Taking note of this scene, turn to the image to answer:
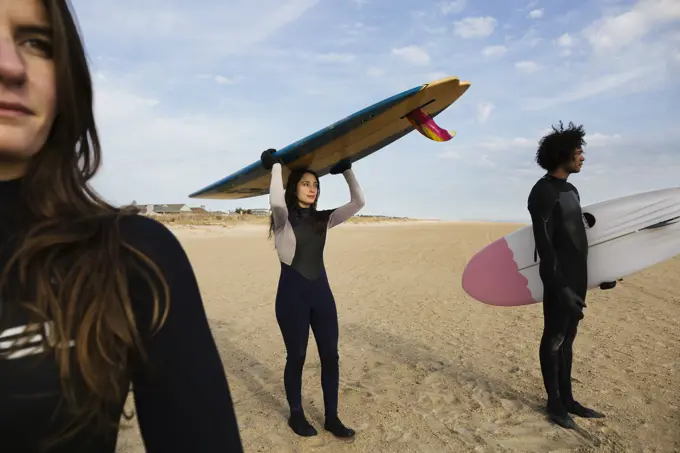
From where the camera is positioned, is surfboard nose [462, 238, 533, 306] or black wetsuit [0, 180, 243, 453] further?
surfboard nose [462, 238, 533, 306]

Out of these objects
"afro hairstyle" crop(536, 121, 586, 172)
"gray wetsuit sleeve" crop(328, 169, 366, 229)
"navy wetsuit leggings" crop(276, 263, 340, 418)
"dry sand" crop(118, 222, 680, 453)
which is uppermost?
"afro hairstyle" crop(536, 121, 586, 172)

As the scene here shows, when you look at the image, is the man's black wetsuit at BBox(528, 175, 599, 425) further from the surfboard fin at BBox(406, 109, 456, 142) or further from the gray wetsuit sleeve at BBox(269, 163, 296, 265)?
the gray wetsuit sleeve at BBox(269, 163, 296, 265)

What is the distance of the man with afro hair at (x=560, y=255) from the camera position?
3373mm

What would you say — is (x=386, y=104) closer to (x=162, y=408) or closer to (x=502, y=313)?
(x=162, y=408)

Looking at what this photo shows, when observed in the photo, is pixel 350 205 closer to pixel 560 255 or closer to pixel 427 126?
pixel 427 126

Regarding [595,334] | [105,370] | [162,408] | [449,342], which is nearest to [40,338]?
[105,370]

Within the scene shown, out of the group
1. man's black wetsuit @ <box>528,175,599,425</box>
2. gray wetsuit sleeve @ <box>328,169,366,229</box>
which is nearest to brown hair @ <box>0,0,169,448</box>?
gray wetsuit sleeve @ <box>328,169,366,229</box>

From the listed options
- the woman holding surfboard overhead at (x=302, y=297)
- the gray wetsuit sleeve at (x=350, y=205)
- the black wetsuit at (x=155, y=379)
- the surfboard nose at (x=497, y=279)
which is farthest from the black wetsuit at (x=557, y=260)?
the black wetsuit at (x=155, y=379)

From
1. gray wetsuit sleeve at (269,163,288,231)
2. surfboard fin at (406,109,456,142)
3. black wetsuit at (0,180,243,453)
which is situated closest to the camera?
black wetsuit at (0,180,243,453)

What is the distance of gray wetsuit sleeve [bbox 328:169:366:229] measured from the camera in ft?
12.1

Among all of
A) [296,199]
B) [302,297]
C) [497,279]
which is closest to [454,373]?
[497,279]

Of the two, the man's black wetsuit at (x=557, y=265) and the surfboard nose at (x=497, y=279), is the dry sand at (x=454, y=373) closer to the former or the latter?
the man's black wetsuit at (x=557, y=265)

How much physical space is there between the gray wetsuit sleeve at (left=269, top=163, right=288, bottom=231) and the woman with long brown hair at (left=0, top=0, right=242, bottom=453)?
101 inches

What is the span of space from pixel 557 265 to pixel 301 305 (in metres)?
1.97
